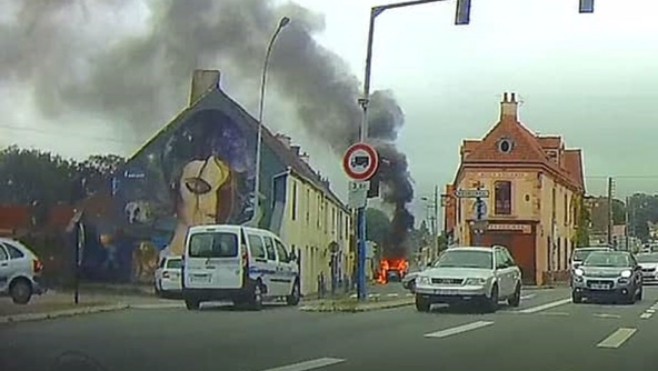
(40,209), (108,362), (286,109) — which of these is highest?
(286,109)

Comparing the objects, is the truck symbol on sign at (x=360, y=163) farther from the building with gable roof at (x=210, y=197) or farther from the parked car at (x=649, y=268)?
the parked car at (x=649, y=268)

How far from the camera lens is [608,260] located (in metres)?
33.3

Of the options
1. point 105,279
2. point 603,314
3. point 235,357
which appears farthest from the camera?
point 603,314

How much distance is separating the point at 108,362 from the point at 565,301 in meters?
21.0

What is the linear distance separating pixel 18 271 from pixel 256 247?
7.68 meters

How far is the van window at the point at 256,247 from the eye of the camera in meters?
23.8

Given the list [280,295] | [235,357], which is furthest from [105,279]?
[235,357]

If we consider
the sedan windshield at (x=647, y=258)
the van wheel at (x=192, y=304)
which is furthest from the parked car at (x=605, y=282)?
the sedan windshield at (x=647, y=258)

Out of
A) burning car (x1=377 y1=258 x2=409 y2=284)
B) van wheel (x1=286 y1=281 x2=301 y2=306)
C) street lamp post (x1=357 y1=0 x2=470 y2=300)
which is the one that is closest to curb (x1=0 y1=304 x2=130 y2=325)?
van wheel (x1=286 y1=281 x2=301 y2=306)

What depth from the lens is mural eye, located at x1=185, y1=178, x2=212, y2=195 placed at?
25500 millimetres

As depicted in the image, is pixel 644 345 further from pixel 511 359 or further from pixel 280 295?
pixel 280 295

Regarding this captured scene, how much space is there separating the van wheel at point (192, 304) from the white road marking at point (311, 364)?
8.11 meters

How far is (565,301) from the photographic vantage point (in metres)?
32.7

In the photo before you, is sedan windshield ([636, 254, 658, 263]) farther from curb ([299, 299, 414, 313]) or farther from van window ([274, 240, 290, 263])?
van window ([274, 240, 290, 263])
